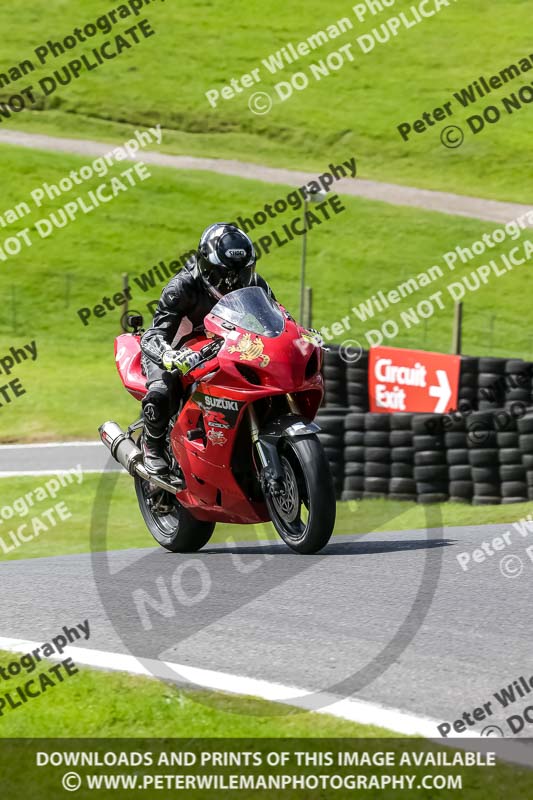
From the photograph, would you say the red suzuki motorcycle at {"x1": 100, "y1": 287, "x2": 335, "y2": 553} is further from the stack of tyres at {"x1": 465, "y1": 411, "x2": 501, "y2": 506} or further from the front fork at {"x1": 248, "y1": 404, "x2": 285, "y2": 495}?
the stack of tyres at {"x1": 465, "y1": 411, "x2": 501, "y2": 506}

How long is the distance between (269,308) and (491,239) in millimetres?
35640

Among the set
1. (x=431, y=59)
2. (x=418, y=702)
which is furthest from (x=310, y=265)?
(x=418, y=702)

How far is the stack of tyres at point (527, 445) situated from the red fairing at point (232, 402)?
546 cm

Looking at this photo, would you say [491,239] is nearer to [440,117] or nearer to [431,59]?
[440,117]

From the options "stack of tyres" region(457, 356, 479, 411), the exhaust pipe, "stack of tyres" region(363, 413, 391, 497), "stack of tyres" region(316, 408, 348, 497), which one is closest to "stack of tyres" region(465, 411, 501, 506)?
"stack of tyres" region(363, 413, 391, 497)

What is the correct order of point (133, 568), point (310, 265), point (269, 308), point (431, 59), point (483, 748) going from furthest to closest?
point (431, 59)
point (310, 265)
point (133, 568)
point (269, 308)
point (483, 748)

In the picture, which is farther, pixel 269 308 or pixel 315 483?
pixel 269 308

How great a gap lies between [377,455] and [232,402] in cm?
659

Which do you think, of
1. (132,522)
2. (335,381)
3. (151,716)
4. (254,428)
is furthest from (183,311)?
(335,381)

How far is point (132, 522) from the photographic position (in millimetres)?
14820

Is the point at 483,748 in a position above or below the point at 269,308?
below

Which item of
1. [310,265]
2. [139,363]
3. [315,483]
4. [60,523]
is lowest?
[60,523]

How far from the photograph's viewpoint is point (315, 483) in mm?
7125

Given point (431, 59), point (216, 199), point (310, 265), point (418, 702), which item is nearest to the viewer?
point (418, 702)
